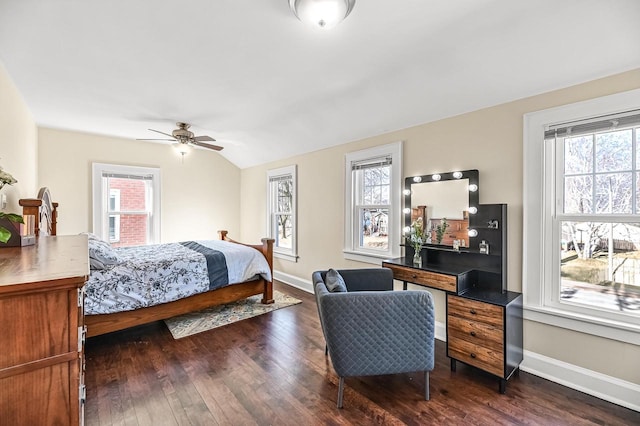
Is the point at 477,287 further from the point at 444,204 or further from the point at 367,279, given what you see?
the point at 367,279

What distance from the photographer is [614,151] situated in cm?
212

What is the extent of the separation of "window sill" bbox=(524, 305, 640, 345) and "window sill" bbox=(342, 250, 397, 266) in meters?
1.48

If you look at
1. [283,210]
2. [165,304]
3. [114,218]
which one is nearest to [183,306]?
[165,304]

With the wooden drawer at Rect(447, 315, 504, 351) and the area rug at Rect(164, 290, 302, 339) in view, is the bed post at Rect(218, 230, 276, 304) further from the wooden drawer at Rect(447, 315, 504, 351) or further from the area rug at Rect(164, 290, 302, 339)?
the wooden drawer at Rect(447, 315, 504, 351)

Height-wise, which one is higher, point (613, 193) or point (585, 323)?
point (613, 193)

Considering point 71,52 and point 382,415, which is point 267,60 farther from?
point 382,415

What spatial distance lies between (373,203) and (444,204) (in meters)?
1.02

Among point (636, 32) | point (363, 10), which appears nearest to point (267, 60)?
point (363, 10)

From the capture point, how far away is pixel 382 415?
6.24ft

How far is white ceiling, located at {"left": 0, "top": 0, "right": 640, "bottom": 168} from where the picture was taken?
5.95 feet

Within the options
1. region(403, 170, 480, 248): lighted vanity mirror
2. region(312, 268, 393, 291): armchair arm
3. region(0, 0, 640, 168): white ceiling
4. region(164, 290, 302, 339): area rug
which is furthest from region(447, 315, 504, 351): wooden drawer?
region(164, 290, 302, 339): area rug

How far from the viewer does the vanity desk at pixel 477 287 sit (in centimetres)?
215

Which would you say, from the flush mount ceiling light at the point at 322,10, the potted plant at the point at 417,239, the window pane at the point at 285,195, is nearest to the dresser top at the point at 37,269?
the flush mount ceiling light at the point at 322,10

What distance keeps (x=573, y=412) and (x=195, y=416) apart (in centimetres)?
250
